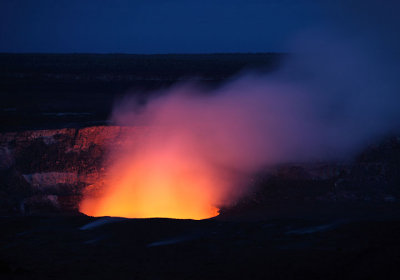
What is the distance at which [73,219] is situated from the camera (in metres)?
6.19

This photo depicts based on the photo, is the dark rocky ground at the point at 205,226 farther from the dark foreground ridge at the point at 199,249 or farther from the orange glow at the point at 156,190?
the orange glow at the point at 156,190

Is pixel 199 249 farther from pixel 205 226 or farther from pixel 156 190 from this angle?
pixel 156 190

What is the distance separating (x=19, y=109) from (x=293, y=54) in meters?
9.43

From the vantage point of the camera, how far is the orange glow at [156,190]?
295 inches

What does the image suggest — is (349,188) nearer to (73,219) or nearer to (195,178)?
(195,178)

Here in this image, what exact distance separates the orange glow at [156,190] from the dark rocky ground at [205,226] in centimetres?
37

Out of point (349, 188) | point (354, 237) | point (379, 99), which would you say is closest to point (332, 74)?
point (379, 99)

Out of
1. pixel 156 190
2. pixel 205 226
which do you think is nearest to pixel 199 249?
pixel 205 226

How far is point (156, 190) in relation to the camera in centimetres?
796

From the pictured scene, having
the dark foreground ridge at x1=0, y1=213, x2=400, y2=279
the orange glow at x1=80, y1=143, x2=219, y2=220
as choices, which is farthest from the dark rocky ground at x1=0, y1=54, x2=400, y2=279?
the orange glow at x1=80, y1=143, x2=219, y2=220

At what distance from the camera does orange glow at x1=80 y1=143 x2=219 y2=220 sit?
7484 mm

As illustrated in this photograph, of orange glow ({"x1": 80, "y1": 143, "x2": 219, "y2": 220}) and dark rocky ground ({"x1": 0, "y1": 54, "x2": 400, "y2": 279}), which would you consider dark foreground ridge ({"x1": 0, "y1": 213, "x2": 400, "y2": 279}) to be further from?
orange glow ({"x1": 80, "y1": 143, "x2": 219, "y2": 220})

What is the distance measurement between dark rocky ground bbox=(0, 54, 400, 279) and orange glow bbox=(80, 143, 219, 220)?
1.22 ft

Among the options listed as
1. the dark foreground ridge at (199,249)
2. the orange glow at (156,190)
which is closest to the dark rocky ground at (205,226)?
the dark foreground ridge at (199,249)
